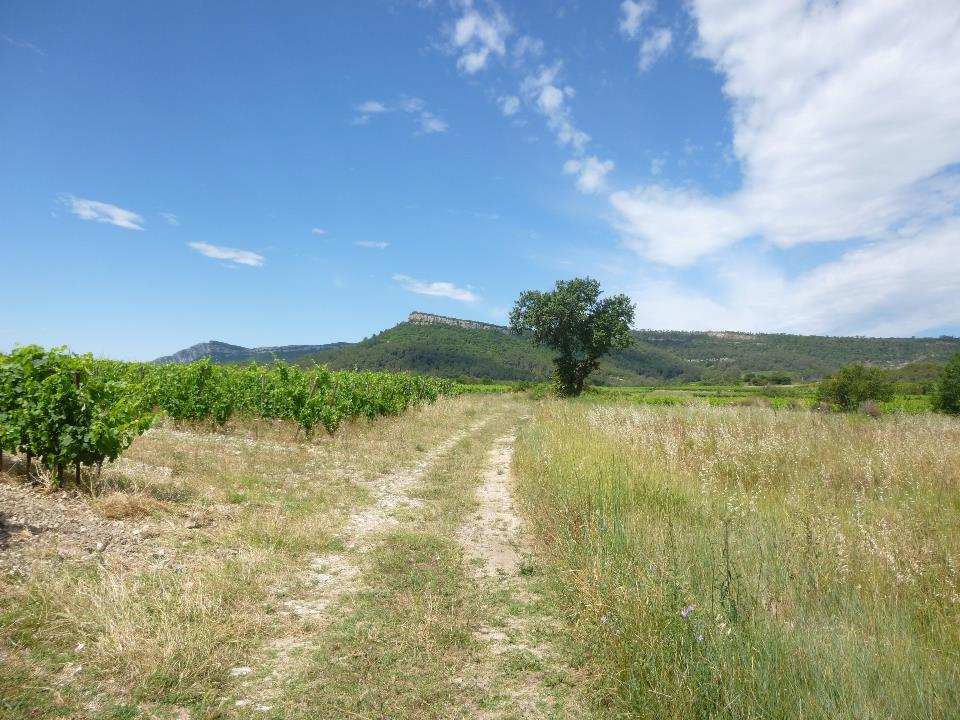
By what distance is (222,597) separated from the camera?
4266mm

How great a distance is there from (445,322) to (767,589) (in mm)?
130579

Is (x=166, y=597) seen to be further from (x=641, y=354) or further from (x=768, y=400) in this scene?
(x=641, y=354)

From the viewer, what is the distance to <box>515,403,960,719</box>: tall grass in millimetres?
2438

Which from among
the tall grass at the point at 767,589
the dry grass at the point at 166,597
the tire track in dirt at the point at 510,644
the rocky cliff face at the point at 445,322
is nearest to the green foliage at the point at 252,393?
the dry grass at the point at 166,597

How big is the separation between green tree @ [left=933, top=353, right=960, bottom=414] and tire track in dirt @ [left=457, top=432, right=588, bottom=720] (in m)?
29.5

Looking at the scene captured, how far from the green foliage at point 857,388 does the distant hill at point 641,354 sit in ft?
145

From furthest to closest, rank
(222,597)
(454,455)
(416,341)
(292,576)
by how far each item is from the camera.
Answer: (416,341), (454,455), (292,576), (222,597)

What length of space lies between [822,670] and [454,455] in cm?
1168

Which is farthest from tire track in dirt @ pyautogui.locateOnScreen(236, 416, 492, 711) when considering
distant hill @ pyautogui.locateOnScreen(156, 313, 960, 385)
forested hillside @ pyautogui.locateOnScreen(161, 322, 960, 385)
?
forested hillside @ pyautogui.locateOnScreen(161, 322, 960, 385)

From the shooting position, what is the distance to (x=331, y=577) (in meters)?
5.14

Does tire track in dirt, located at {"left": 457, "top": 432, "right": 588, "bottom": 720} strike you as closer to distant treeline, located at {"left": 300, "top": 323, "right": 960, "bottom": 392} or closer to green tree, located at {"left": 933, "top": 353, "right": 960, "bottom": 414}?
green tree, located at {"left": 933, "top": 353, "right": 960, "bottom": 414}

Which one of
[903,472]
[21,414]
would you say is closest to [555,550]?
[903,472]

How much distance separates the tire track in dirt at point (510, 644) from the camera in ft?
10.3

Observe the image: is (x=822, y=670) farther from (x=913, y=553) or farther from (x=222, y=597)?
(x=222, y=597)
